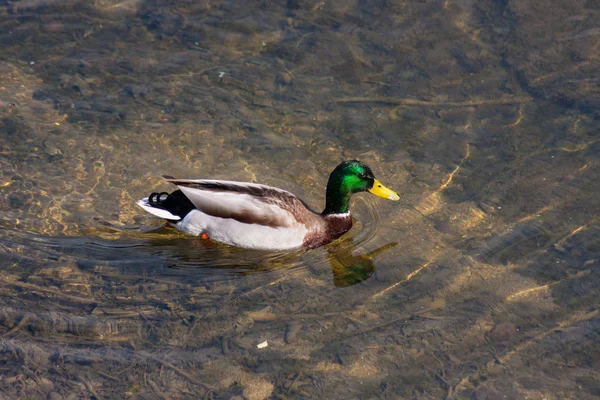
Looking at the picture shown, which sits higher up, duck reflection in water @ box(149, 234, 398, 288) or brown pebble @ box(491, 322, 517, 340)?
brown pebble @ box(491, 322, 517, 340)

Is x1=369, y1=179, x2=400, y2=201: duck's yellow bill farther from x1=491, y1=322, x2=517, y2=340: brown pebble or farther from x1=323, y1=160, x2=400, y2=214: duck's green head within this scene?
x1=491, y1=322, x2=517, y2=340: brown pebble

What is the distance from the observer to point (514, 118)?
27.9ft

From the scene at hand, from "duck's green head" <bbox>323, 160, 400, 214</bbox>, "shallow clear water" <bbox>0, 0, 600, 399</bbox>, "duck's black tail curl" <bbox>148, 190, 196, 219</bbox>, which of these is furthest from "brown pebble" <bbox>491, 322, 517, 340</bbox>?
"duck's black tail curl" <bbox>148, 190, 196, 219</bbox>

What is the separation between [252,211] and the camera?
7219mm

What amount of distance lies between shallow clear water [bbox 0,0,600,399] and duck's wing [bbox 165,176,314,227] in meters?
0.37

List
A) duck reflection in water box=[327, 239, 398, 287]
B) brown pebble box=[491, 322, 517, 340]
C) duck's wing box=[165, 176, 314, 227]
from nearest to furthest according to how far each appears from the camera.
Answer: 1. brown pebble box=[491, 322, 517, 340]
2. duck reflection in water box=[327, 239, 398, 287]
3. duck's wing box=[165, 176, 314, 227]

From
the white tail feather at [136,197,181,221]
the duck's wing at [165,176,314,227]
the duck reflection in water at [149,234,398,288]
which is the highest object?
the duck's wing at [165,176,314,227]

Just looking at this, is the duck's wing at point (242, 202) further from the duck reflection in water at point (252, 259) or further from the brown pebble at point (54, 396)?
the brown pebble at point (54, 396)

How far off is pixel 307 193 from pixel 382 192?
88 cm

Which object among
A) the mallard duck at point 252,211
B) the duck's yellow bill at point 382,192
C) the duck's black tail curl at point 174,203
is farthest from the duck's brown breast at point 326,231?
the duck's black tail curl at point 174,203

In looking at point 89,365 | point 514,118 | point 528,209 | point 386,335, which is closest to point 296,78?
point 514,118

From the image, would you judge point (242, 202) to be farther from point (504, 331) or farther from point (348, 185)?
point (504, 331)

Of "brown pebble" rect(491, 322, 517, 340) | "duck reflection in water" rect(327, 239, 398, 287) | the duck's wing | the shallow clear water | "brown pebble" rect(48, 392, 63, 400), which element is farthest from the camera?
the duck's wing

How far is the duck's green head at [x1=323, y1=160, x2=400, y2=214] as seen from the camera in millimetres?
7348
